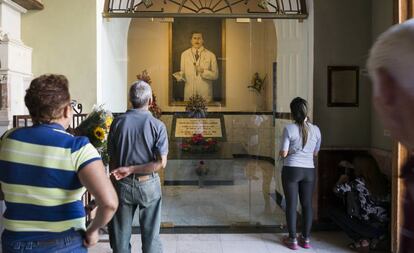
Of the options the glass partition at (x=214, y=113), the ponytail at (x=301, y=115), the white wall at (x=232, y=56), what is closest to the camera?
the ponytail at (x=301, y=115)

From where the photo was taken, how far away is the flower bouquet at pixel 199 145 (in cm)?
667

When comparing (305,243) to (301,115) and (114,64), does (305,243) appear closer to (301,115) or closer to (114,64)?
(301,115)

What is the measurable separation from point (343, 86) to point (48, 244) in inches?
149

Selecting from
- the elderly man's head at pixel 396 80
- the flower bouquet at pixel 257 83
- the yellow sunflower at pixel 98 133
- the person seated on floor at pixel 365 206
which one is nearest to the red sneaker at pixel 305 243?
the person seated on floor at pixel 365 206

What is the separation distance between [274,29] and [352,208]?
8.48 ft

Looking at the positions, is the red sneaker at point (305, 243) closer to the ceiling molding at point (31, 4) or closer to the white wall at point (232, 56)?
the white wall at point (232, 56)

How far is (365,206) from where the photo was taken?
3984 millimetres

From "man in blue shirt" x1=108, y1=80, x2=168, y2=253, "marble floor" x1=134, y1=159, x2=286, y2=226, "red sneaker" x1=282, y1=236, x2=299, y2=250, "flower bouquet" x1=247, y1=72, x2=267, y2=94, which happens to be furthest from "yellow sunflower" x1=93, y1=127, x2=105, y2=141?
"flower bouquet" x1=247, y1=72, x2=267, y2=94

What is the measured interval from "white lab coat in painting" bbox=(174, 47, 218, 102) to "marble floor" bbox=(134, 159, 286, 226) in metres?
1.71

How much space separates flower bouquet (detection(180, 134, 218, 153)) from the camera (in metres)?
6.67

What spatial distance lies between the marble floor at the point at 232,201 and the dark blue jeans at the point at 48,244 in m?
3.14

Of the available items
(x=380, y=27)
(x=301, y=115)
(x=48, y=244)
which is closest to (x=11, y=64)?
(x=301, y=115)

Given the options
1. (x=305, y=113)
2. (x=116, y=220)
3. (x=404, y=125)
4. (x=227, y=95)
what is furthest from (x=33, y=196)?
(x=227, y=95)

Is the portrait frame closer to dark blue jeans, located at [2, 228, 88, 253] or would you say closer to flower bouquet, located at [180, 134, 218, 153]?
flower bouquet, located at [180, 134, 218, 153]
